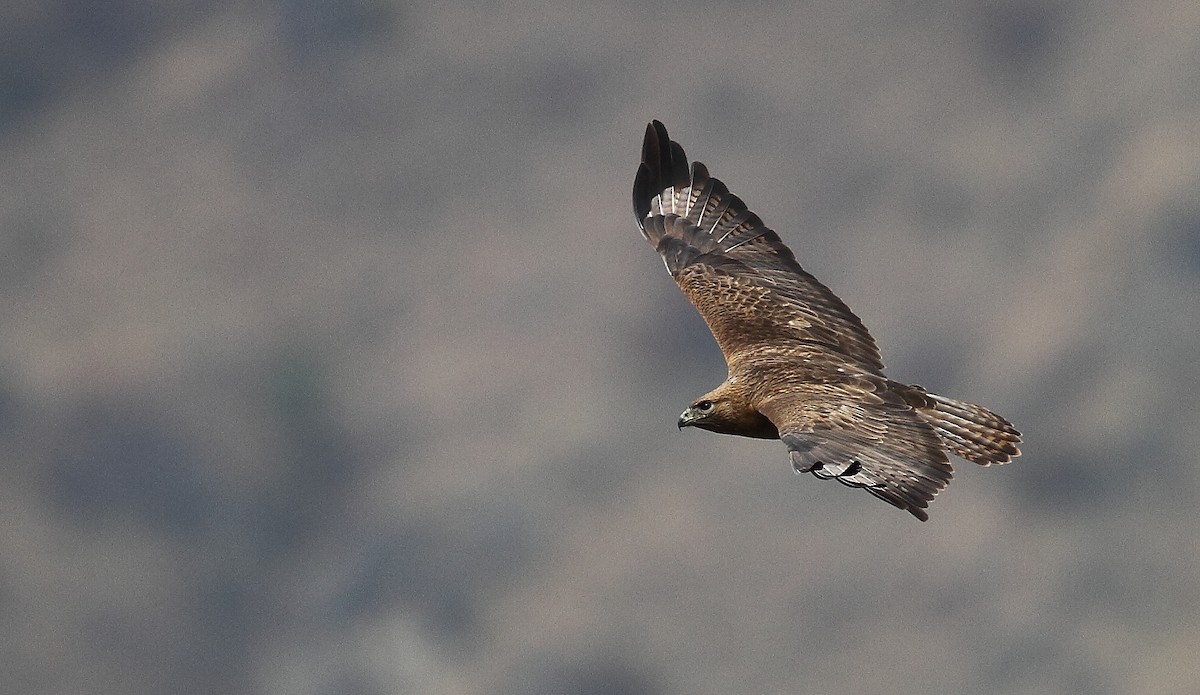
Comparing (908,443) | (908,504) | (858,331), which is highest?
(858,331)

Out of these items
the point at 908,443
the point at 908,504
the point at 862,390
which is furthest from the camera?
the point at 862,390

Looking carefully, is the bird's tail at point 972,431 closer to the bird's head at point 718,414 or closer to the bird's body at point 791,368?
the bird's body at point 791,368

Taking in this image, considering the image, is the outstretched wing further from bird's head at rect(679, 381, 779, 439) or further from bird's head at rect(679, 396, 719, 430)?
bird's head at rect(679, 396, 719, 430)

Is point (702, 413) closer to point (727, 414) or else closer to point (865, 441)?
point (727, 414)

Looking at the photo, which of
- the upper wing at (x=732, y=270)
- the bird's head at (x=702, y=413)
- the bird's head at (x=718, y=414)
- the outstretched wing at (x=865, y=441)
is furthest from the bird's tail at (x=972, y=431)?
the bird's head at (x=702, y=413)

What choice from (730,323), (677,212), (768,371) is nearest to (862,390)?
(768,371)

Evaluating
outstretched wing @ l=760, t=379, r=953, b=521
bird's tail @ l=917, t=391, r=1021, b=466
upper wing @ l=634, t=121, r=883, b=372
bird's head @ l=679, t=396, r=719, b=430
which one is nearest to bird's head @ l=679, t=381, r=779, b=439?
bird's head @ l=679, t=396, r=719, b=430

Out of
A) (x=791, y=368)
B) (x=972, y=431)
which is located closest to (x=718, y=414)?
(x=791, y=368)

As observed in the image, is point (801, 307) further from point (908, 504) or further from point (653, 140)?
point (908, 504)
